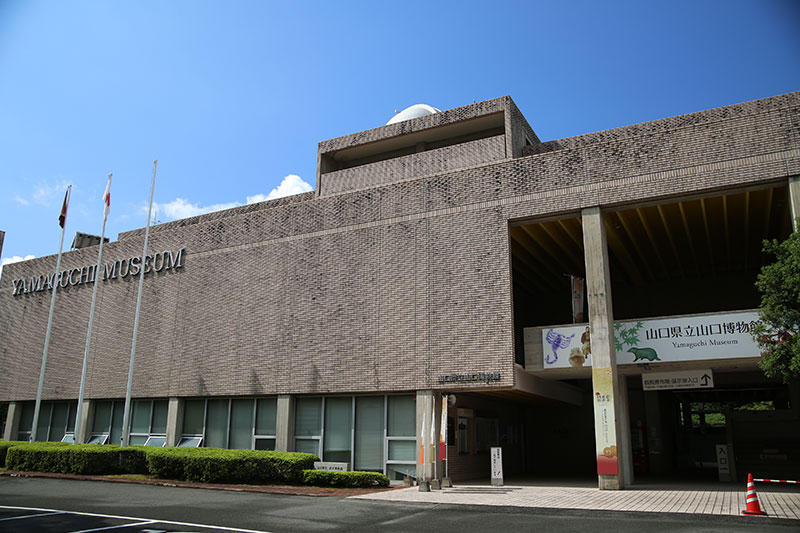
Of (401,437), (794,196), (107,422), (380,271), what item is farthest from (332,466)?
(794,196)

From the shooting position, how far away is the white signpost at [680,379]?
1820 cm

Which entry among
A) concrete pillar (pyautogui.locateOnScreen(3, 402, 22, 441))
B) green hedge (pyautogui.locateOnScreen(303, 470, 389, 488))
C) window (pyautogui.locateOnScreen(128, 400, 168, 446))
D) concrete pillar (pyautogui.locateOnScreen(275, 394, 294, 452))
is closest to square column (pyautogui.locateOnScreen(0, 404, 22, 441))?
concrete pillar (pyautogui.locateOnScreen(3, 402, 22, 441))

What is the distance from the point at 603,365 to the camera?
1770 centimetres

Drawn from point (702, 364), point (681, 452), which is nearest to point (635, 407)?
point (681, 452)

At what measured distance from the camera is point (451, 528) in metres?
10.3

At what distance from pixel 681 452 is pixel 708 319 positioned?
20.1 metres

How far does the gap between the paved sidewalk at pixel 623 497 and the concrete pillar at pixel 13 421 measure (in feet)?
75.5

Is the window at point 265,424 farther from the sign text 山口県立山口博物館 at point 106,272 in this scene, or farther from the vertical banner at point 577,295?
the vertical banner at point 577,295

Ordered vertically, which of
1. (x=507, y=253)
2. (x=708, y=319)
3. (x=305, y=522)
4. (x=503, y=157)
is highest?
(x=503, y=157)

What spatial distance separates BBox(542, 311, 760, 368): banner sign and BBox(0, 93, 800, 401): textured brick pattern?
2.00 meters

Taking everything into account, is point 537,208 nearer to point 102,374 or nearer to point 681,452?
point 102,374

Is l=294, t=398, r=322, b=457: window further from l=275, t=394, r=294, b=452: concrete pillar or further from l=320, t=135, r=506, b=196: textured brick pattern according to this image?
l=320, t=135, r=506, b=196: textured brick pattern

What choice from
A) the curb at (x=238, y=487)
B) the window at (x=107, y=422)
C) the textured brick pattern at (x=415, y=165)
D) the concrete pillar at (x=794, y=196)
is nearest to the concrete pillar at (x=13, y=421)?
the window at (x=107, y=422)

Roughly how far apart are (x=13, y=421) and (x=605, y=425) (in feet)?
93.9
